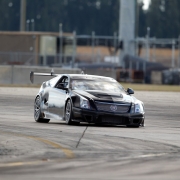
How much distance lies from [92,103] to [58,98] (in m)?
1.49

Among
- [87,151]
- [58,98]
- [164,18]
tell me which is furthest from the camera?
[164,18]

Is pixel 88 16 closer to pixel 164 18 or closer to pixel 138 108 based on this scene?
pixel 164 18

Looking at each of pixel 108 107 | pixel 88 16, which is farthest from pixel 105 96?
pixel 88 16

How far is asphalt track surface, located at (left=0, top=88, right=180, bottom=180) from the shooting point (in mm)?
9969

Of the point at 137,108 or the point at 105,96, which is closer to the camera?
the point at 105,96

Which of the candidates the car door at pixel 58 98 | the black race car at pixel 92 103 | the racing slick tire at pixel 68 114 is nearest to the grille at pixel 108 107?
the black race car at pixel 92 103

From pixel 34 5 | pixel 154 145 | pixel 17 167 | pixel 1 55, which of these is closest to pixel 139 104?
pixel 154 145

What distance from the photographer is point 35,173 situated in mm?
9781

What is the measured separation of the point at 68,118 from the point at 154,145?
5.52 meters

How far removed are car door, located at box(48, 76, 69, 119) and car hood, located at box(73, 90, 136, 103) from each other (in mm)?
597

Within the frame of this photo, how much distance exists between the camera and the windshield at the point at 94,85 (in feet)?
65.3

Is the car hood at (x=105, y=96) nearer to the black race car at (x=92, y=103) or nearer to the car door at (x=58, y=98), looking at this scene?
the black race car at (x=92, y=103)

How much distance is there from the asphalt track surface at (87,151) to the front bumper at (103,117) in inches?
7.7

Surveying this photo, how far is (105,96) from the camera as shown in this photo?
19.1 meters
